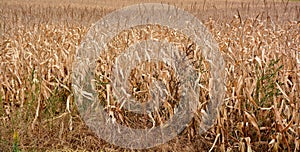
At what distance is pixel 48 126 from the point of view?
260cm

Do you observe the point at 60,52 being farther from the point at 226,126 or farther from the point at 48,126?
the point at 226,126

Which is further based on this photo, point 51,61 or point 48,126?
point 51,61

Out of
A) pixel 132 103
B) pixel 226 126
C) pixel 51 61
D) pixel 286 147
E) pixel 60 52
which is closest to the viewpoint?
pixel 286 147

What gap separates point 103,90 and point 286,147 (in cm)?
157

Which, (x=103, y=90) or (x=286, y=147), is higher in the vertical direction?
(x=103, y=90)

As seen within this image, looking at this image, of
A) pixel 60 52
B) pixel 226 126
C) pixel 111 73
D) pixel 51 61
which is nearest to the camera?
pixel 226 126

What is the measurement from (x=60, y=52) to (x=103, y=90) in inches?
35.8

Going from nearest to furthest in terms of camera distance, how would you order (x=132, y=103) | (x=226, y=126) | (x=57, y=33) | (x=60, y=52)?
(x=226, y=126) → (x=132, y=103) → (x=60, y=52) → (x=57, y=33)

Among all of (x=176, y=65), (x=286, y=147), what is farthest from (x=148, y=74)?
(x=286, y=147)

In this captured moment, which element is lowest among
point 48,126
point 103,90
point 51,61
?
point 48,126

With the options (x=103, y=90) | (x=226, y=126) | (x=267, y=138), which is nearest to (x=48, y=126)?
(x=103, y=90)

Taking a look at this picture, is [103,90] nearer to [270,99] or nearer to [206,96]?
[206,96]

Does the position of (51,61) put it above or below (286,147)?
above

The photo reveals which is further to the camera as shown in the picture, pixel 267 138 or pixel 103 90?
pixel 103 90
